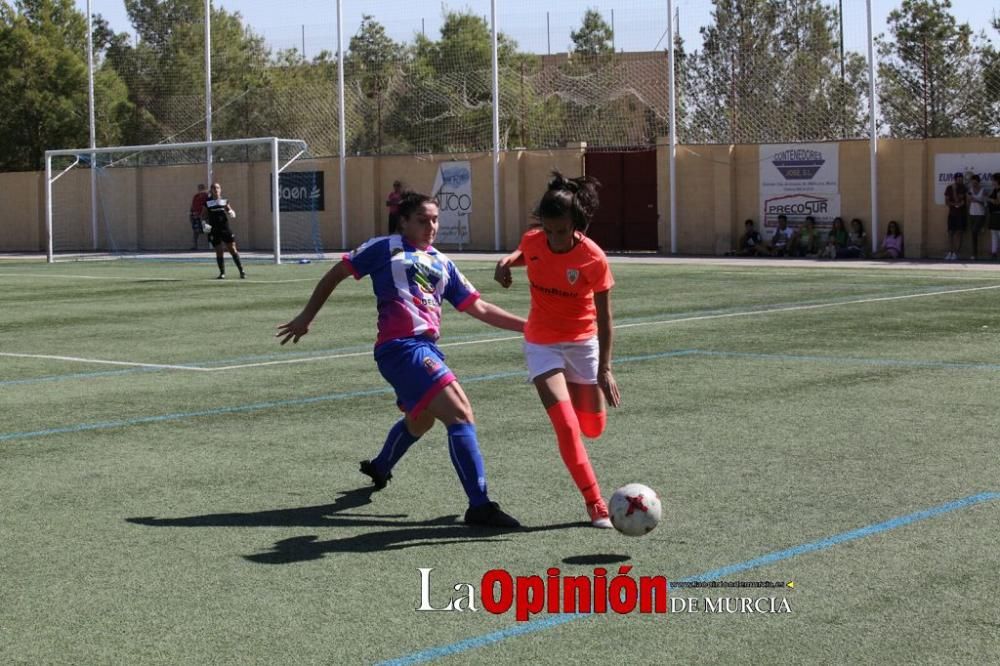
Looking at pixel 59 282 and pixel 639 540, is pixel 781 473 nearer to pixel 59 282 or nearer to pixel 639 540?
pixel 639 540

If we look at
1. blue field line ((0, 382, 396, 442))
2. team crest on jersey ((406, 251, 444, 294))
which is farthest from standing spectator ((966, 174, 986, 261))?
team crest on jersey ((406, 251, 444, 294))

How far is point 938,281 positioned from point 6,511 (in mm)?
20305

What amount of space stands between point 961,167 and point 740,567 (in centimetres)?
2775

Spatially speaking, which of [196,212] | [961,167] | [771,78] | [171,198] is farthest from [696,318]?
[171,198]

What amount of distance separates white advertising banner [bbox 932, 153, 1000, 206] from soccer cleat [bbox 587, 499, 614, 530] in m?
26.5

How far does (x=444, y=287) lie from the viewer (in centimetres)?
775

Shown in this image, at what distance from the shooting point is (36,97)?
49.2 m

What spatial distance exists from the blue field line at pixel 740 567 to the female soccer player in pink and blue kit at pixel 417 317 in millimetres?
1431

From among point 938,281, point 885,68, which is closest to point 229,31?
point 885,68

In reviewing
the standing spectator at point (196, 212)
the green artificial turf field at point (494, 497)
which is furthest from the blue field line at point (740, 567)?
the standing spectator at point (196, 212)

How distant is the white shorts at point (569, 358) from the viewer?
7410mm

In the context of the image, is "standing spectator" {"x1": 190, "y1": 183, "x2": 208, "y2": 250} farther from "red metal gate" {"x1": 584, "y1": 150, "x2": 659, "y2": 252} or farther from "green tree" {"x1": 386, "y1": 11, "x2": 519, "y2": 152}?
"red metal gate" {"x1": 584, "y1": 150, "x2": 659, "y2": 252}

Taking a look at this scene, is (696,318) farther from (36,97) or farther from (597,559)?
(36,97)

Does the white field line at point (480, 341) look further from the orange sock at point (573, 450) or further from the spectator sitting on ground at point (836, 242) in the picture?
the spectator sitting on ground at point (836, 242)
